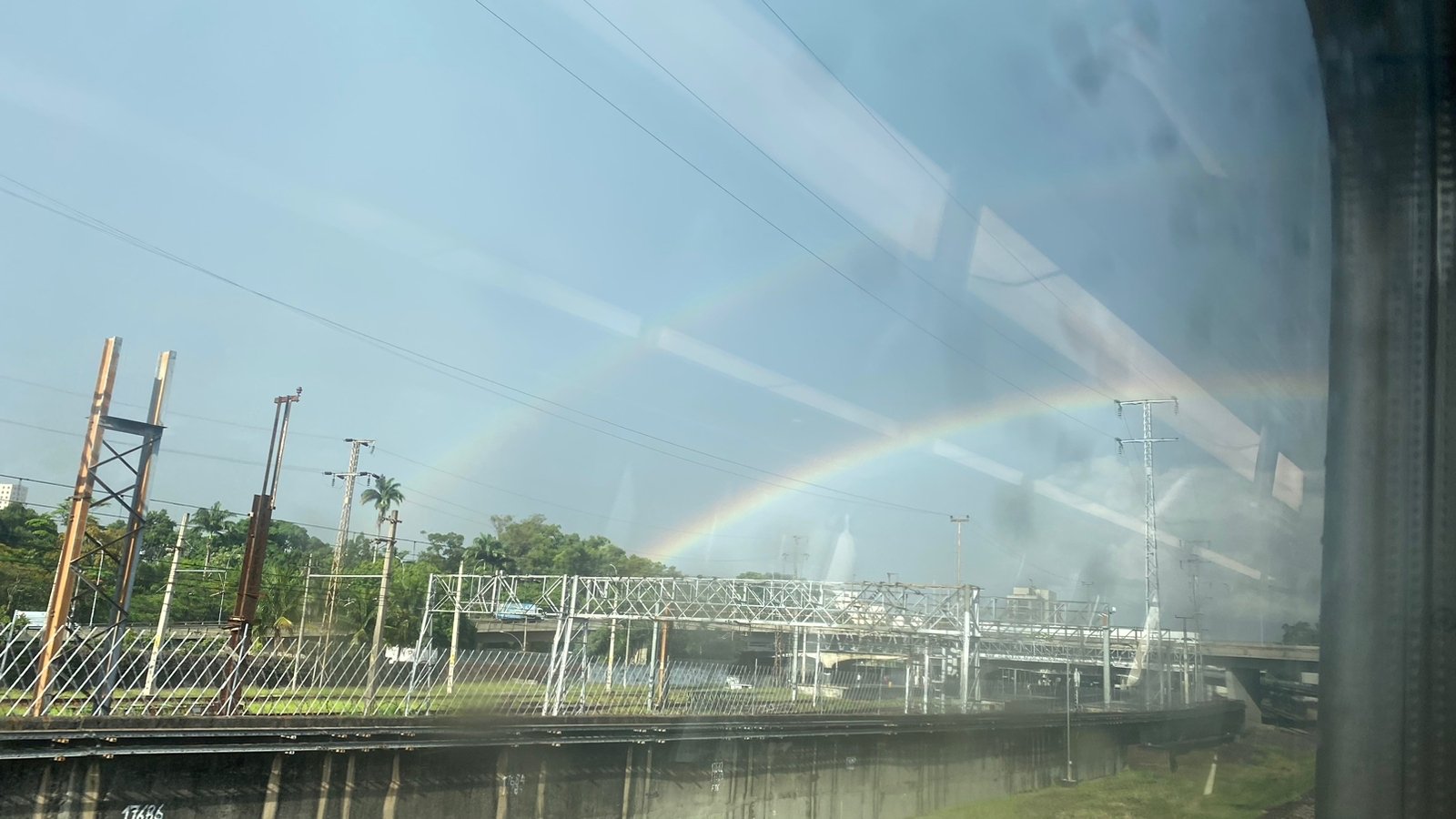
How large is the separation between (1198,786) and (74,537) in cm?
1556

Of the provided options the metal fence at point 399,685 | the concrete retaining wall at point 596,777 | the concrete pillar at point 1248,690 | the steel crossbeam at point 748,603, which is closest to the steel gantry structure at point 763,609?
the steel crossbeam at point 748,603

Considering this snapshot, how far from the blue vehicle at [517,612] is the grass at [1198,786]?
517 inches

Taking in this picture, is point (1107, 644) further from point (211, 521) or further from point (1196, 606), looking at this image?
point (211, 521)

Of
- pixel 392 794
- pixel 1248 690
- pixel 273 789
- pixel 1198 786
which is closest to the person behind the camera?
pixel 1248 690

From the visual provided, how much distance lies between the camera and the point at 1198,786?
30.9 feet

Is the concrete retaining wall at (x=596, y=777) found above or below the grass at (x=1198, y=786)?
below

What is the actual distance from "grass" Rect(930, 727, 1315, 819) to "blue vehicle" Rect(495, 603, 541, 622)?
43.1ft

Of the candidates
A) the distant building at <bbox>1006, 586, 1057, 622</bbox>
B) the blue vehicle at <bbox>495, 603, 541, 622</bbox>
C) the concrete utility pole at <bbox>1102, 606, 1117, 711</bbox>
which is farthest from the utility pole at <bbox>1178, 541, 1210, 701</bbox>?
the blue vehicle at <bbox>495, 603, 541, 622</bbox>

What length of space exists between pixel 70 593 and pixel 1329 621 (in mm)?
16692

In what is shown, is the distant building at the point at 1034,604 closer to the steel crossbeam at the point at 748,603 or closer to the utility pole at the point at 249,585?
the steel crossbeam at the point at 748,603

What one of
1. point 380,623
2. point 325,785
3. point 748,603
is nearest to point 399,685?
point 380,623

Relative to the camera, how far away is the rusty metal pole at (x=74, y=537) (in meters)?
13.0

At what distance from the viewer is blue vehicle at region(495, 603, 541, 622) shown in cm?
2680

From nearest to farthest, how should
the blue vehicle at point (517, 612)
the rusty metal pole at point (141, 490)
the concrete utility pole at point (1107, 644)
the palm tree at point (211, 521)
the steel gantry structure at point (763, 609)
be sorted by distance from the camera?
the rusty metal pole at point (141, 490) < the concrete utility pole at point (1107, 644) < the steel gantry structure at point (763, 609) < the blue vehicle at point (517, 612) < the palm tree at point (211, 521)
